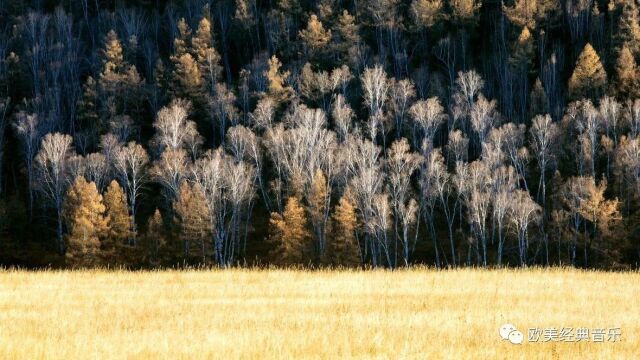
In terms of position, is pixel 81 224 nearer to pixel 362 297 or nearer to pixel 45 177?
pixel 45 177

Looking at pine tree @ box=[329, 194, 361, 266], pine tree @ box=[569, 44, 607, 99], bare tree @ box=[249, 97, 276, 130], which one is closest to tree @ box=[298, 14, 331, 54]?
bare tree @ box=[249, 97, 276, 130]

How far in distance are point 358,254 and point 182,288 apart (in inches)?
1792

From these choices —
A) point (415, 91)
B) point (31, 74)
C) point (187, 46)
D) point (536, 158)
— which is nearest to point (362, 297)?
point (536, 158)

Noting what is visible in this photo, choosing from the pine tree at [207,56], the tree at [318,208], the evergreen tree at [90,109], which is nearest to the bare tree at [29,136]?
the evergreen tree at [90,109]

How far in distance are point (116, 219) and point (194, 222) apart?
6.67m

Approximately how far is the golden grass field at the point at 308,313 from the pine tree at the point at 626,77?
6482cm

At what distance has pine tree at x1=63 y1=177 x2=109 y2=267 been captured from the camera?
7312 centimetres

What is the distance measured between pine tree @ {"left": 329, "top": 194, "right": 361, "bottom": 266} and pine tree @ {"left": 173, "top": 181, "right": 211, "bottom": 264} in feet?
35.6

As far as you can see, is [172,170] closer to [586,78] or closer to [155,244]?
[155,244]

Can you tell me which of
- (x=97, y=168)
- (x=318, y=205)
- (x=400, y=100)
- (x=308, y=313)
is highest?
(x=400, y=100)

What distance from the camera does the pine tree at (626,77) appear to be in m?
96.6

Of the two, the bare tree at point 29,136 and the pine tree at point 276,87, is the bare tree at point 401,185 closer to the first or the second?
the pine tree at point 276,87

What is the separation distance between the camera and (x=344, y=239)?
249 ft

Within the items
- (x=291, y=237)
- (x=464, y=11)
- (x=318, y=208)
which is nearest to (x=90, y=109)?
(x=318, y=208)
